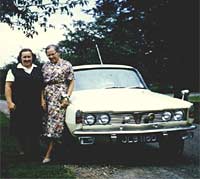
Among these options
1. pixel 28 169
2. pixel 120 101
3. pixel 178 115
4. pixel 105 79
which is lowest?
pixel 28 169

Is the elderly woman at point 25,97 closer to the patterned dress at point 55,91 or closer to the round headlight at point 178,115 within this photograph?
the patterned dress at point 55,91

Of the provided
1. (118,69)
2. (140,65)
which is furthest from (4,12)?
(140,65)

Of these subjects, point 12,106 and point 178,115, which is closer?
point 12,106

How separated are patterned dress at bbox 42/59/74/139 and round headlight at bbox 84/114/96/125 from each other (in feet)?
1.54

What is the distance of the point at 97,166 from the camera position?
6.91 metres

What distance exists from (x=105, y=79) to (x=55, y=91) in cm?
141

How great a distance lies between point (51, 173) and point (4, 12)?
4823 millimetres

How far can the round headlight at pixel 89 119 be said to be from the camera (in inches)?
264

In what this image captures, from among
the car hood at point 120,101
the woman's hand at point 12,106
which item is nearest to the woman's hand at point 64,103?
the car hood at point 120,101

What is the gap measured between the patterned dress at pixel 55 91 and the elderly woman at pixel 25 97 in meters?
0.12

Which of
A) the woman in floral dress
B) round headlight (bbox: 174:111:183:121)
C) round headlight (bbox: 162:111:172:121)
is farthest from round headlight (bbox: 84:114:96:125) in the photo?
round headlight (bbox: 174:111:183:121)

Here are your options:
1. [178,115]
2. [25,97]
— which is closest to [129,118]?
[178,115]

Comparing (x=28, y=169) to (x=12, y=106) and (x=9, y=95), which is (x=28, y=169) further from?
(x=9, y=95)

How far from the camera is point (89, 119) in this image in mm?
6723
